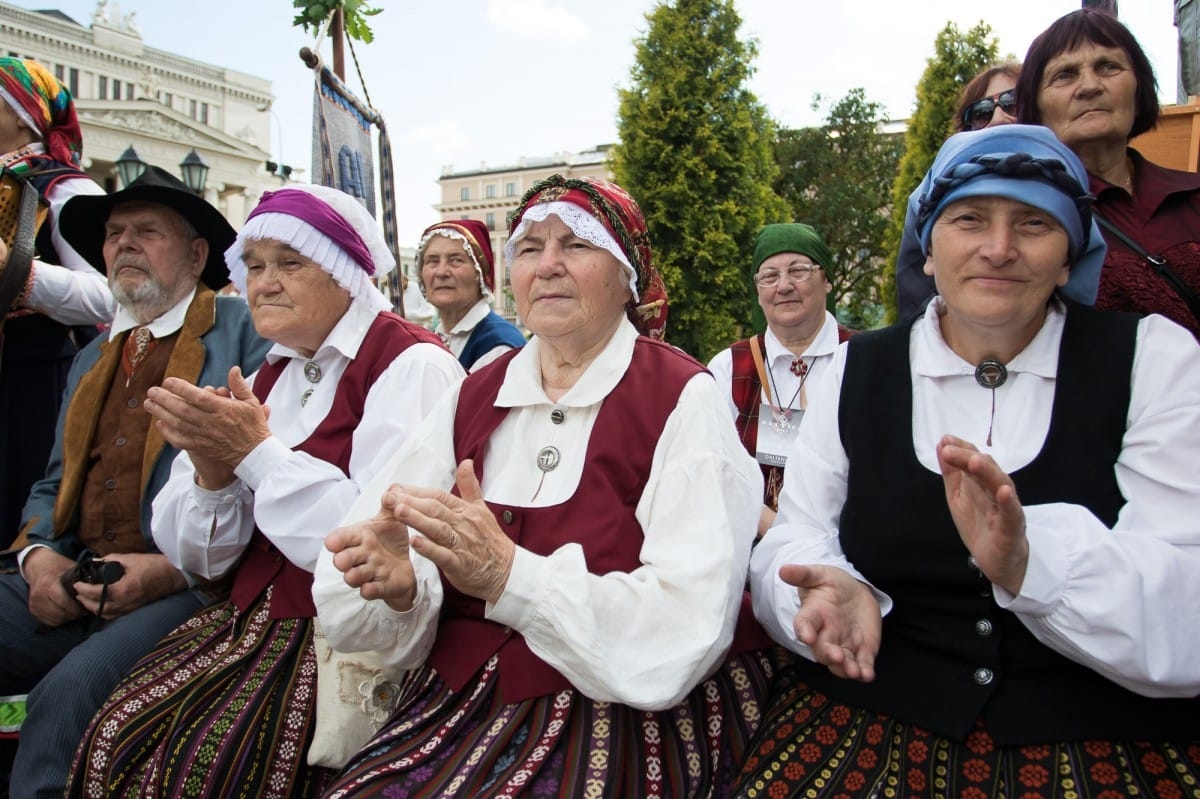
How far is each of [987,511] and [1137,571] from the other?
311 millimetres

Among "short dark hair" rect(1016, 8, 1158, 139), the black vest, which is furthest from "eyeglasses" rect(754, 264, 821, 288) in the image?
the black vest

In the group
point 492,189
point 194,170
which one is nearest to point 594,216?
point 194,170

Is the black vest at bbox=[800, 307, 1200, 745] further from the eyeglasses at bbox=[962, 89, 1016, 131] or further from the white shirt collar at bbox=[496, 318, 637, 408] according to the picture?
the eyeglasses at bbox=[962, 89, 1016, 131]

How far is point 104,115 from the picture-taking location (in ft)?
147

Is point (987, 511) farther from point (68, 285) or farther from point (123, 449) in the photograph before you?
point (68, 285)

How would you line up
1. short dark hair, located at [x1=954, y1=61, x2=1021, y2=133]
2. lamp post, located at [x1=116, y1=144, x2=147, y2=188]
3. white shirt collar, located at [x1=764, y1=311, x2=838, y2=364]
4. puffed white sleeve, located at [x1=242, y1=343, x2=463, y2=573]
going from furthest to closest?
lamp post, located at [x1=116, y1=144, x2=147, y2=188] → white shirt collar, located at [x1=764, y1=311, x2=838, y2=364] → short dark hair, located at [x1=954, y1=61, x2=1021, y2=133] → puffed white sleeve, located at [x1=242, y1=343, x2=463, y2=573]

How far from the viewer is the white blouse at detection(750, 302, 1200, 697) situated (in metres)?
1.55

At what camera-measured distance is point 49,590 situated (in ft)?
9.73

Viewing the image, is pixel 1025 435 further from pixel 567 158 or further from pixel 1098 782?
pixel 567 158

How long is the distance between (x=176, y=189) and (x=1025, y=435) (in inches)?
119

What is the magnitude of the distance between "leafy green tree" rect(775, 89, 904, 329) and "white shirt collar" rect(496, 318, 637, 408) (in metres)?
25.4

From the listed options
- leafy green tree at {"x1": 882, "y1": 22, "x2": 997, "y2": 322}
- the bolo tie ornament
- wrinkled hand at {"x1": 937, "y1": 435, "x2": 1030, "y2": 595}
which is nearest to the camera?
wrinkled hand at {"x1": 937, "y1": 435, "x2": 1030, "y2": 595}

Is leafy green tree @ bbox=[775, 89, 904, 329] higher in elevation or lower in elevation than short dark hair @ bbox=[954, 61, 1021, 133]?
higher

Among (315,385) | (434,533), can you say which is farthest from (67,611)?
(434,533)
